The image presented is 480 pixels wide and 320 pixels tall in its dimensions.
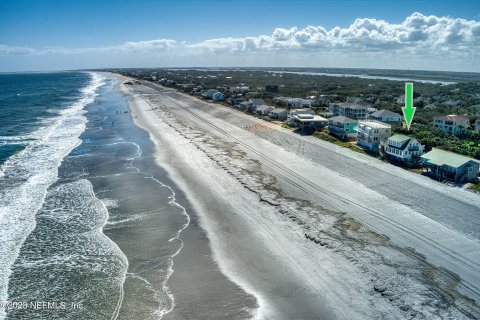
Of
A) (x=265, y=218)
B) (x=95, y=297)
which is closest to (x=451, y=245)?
(x=265, y=218)

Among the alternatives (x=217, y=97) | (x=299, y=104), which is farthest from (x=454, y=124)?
(x=217, y=97)

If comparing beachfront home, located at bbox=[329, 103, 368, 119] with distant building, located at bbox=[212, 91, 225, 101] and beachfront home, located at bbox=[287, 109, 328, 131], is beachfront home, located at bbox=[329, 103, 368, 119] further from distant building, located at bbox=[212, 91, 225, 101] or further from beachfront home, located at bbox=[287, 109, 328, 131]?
distant building, located at bbox=[212, 91, 225, 101]

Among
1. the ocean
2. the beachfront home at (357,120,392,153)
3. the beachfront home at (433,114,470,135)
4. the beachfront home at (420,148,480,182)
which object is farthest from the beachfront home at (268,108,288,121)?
the beachfront home at (420,148,480,182)

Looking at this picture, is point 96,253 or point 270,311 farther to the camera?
point 96,253

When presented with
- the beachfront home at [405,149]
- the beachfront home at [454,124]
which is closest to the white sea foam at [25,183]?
the beachfront home at [405,149]

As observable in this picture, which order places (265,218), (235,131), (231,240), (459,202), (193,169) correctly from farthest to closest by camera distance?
(235,131) < (193,169) < (459,202) < (265,218) < (231,240)

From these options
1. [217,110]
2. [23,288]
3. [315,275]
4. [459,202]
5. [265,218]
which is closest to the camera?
[23,288]

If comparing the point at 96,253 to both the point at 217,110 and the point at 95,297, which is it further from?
the point at 217,110
